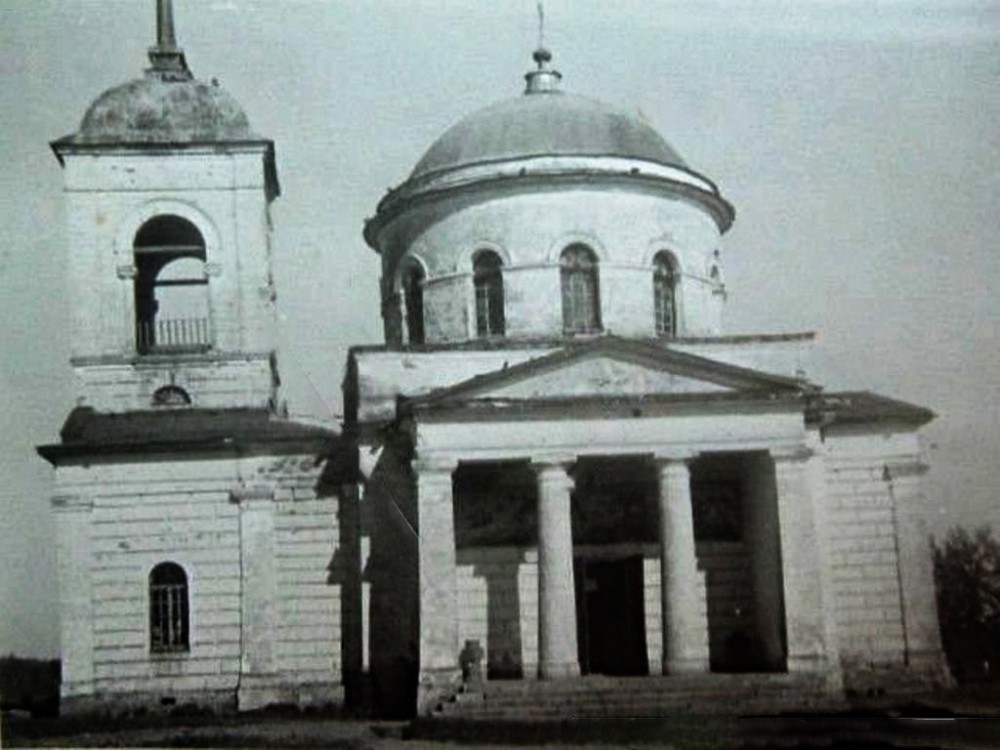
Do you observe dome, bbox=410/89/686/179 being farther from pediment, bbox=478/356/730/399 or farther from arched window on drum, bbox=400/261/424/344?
pediment, bbox=478/356/730/399

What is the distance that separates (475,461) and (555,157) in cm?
514

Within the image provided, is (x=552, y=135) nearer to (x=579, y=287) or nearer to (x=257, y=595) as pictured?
(x=579, y=287)

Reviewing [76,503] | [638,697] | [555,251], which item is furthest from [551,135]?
[638,697]

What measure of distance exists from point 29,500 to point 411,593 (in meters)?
4.97

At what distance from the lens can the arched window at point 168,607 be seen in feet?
64.4

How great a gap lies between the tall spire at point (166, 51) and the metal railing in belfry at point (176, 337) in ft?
10.2

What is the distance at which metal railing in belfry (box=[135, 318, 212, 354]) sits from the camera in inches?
817

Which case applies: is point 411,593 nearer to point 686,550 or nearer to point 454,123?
point 686,550

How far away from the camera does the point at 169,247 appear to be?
20859 millimetres

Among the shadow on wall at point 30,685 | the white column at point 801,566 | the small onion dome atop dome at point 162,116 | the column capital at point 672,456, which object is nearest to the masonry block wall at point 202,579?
the shadow on wall at point 30,685

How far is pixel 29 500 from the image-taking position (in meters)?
16.4

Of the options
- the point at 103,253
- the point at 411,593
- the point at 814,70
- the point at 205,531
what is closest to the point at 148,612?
the point at 205,531

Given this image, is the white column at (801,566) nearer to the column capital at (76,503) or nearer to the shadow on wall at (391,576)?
the shadow on wall at (391,576)

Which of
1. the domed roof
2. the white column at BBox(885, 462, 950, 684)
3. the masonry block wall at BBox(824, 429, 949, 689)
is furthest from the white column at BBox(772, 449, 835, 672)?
the domed roof
